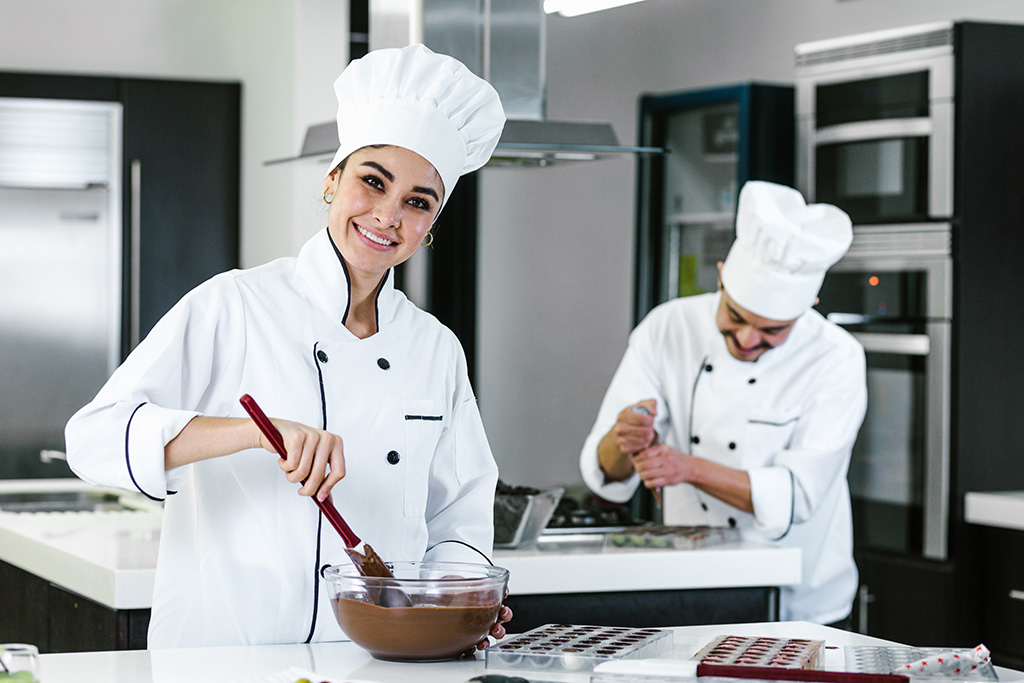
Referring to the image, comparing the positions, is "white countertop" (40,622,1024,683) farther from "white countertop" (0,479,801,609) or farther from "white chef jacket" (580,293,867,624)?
"white chef jacket" (580,293,867,624)

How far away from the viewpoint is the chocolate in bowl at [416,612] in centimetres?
158

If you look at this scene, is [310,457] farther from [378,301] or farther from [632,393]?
[632,393]

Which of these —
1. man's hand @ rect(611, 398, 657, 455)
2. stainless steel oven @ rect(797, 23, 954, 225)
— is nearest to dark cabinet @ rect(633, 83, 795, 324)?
stainless steel oven @ rect(797, 23, 954, 225)

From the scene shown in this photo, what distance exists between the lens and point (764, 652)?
64.1 inches

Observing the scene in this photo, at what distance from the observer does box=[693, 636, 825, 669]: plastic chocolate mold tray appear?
5.09 ft

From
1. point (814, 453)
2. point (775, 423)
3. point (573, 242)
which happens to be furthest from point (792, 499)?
point (573, 242)

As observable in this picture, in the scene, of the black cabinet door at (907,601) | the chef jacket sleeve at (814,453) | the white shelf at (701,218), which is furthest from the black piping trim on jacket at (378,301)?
the white shelf at (701,218)

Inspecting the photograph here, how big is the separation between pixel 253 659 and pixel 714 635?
0.65 metres

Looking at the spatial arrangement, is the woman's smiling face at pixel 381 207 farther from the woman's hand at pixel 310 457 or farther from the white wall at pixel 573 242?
the white wall at pixel 573 242

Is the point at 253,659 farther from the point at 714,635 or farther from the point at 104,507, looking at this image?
the point at 104,507

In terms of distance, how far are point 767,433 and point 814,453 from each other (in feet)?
0.54

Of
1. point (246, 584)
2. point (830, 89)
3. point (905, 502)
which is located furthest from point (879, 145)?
point (246, 584)

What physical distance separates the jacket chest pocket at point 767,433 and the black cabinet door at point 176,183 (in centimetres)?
246

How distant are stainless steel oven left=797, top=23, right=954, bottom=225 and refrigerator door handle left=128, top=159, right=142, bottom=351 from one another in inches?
96.7
